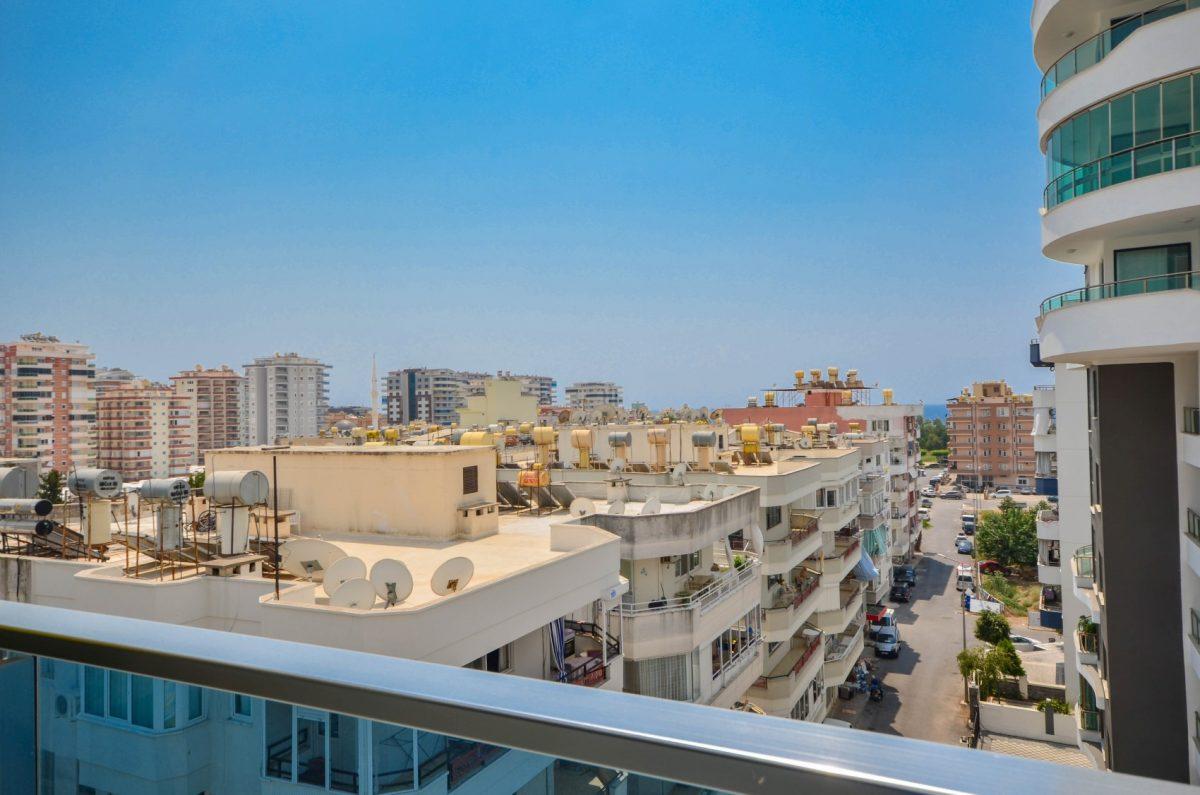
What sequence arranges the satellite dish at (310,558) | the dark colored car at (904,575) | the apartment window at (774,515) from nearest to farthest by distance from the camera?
the satellite dish at (310,558), the apartment window at (774,515), the dark colored car at (904,575)

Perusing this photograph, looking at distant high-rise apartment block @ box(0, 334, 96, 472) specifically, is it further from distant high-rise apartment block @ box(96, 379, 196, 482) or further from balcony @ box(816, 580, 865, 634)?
balcony @ box(816, 580, 865, 634)

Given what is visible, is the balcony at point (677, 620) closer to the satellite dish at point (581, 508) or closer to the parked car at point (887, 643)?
the satellite dish at point (581, 508)

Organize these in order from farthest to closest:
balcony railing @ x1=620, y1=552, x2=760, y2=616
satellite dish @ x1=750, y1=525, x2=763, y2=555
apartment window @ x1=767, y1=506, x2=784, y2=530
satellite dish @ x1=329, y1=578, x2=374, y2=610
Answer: apartment window @ x1=767, y1=506, x2=784, y2=530
satellite dish @ x1=750, y1=525, x2=763, y2=555
balcony railing @ x1=620, y1=552, x2=760, y2=616
satellite dish @ x1=329, y1=578, x2=374, y2=610

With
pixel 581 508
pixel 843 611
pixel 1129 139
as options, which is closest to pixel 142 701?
pixel 1129 139

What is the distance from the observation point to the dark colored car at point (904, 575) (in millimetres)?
28891

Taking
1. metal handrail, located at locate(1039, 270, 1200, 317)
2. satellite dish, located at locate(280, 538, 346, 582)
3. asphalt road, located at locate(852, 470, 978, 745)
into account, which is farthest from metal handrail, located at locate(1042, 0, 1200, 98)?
asphalt road, located at locate(852, 470, 978, 745)

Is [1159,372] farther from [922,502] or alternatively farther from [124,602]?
[922,502]

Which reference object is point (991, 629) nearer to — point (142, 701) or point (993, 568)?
point (993, 568)

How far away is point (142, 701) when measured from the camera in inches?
51.0

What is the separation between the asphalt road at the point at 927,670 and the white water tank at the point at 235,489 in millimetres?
10657

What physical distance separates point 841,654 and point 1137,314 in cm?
1223

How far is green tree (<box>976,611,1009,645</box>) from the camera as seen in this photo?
18609mm

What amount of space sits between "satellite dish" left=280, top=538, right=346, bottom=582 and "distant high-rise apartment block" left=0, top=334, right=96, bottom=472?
28.7 meters

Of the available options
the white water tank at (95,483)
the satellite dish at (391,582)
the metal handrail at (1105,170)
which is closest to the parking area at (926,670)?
the metal handrail at (1105,170)
